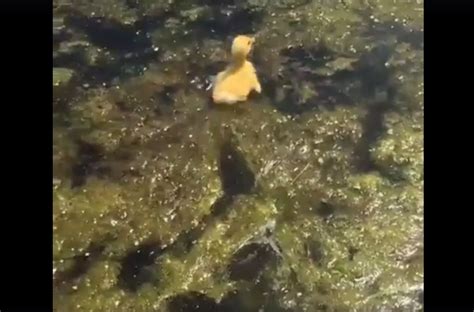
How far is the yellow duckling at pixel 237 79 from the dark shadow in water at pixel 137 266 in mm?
218

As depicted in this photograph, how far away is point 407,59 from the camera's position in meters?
1.02

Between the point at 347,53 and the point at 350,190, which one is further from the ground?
the point at 347,53

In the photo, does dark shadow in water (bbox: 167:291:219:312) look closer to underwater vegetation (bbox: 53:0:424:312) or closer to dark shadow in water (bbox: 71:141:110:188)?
underwater vegetation (bbox: 53:0:424:312)

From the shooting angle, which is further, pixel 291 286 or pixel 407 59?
pixel 407 59

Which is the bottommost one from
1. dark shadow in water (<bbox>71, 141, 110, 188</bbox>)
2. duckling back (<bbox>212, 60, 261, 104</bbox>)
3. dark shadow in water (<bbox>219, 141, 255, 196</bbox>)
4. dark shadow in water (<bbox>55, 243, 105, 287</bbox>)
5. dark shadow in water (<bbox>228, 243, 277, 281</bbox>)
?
dark shadow in water (<bbox>228, 243, 277, 281</bbox>)

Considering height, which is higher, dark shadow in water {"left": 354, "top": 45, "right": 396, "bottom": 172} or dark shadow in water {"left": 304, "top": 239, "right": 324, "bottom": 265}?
dark shadow in water {"left": 354, "top": 45, "right": 396, "bottom": 172}

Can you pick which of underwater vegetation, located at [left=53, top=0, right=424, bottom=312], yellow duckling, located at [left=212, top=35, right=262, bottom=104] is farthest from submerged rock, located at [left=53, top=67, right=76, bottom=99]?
yellow duckling, located at [left=212, top=35, right=262, bottom=104]

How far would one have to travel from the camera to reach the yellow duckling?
0.99 meters

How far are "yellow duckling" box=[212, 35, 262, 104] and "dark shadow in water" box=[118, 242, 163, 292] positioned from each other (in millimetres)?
218

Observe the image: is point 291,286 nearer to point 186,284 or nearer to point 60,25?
point 186,284

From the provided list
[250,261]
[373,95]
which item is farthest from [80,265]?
[373,95]

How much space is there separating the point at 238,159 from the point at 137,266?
0.19 m
